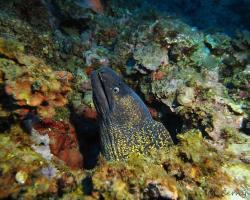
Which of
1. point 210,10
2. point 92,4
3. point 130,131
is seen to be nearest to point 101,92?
point 130,131

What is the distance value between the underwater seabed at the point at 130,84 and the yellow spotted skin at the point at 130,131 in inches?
10.9

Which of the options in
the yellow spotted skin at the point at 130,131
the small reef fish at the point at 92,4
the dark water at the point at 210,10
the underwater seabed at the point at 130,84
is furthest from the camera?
the dark water at the point at 210,10

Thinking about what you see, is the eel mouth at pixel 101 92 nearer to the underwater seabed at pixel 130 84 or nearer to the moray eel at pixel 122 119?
the moray eel at pixel 122 119

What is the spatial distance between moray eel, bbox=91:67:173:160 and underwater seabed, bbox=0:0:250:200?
31 cm

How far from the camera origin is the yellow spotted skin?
147 inches

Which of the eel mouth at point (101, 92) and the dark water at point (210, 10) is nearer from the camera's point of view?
the eel mouth at point (101, 92)

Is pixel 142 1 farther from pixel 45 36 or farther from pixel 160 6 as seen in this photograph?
pixel 45 36

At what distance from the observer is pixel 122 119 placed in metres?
3.77

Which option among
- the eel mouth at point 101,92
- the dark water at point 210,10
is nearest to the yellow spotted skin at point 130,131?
the eel mouth at point 101,92

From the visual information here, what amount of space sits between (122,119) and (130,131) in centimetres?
20

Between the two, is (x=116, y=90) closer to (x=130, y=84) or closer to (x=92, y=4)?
(x=130, y=84)

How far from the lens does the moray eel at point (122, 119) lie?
374 centimetres

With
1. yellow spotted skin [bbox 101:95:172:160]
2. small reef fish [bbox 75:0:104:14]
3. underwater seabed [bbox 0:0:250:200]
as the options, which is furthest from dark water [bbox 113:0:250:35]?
yellow spotted skin [bbox 101:95:172:160]

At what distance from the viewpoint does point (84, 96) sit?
4949 mm
